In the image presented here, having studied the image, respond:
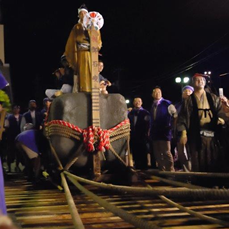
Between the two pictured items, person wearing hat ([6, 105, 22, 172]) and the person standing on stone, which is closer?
the person standing on stone

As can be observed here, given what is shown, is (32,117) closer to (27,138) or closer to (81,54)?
(27,138)

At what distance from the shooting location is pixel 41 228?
2.76m

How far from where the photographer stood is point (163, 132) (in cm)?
662

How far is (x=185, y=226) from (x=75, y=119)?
2507 mm

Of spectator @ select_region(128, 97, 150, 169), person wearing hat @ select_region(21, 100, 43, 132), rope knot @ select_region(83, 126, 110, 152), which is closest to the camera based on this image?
rope knot @ select_region(83, 126, 110, 152)

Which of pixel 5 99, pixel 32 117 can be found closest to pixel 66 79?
pixel 32 117

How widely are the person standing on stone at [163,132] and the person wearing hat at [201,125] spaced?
6.09ft

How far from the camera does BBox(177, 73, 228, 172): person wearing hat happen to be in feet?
14.9

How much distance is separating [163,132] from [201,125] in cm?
204

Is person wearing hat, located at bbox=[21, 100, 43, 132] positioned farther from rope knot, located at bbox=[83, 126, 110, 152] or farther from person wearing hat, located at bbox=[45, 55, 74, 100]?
rope knot, located at bbox=[83, 126, 110, 152]

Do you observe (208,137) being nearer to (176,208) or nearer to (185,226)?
(176,208)

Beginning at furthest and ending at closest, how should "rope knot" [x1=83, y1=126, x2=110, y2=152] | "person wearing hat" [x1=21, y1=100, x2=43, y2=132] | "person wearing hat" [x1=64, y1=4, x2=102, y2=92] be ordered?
1. "person wearing hat" [x1=21, y1=100, x2=43, y2=132]
2. "person wearing hat" [x1=64, y1=4, x2=102, y2=92]
3. "rope knot" [x1=83, y1=126, x2=110, y2=152]

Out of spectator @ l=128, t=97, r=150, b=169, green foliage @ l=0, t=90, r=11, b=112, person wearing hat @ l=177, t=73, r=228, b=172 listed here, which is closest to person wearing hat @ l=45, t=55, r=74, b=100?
spectator @ l=128, t=97, r=150, b=169

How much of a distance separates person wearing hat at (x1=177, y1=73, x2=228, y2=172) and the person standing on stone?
1.86 metres
